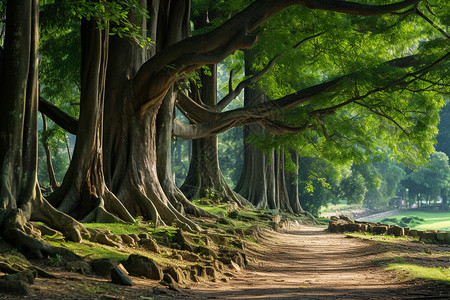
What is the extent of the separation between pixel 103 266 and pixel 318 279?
3586mm

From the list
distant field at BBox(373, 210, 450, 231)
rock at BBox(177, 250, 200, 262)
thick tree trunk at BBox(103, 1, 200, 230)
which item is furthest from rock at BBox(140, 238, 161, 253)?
distant field at BBox(373, 210, 450, 231)

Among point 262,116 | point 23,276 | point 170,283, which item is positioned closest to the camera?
point 23,276

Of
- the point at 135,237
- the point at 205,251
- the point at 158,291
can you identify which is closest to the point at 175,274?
the point at 158,291

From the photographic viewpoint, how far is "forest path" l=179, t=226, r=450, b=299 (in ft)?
20.5

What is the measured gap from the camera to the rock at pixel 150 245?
314 inches

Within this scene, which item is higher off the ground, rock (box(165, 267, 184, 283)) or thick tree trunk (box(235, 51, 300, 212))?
thick tree trunk (box(235, 51, 300, 212))

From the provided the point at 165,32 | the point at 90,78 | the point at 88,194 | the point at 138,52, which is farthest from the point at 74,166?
the point at 165,32

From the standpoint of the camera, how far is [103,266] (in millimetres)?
→ 5871

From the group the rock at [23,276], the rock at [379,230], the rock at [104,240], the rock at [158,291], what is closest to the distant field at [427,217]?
the rock at [379,230]

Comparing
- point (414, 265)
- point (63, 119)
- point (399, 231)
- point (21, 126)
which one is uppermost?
point (63, 119)

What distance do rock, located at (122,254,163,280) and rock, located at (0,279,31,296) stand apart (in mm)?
1928

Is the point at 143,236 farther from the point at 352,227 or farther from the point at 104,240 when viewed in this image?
the point at 352,227

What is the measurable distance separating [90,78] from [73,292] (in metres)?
5.76

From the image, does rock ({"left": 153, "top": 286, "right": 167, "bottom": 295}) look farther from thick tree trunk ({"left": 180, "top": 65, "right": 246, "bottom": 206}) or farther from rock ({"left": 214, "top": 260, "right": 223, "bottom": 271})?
thick tree trunk ({"left": 180, "top": 65, "right": 246, "bottom": 206})
